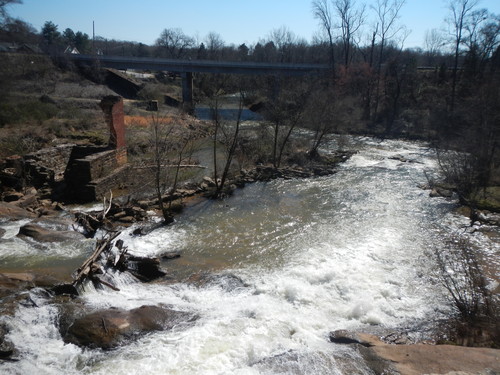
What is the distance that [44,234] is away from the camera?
10.2 m

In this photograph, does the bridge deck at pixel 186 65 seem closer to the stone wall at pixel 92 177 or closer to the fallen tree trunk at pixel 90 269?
the stone wall at pixel 92 177

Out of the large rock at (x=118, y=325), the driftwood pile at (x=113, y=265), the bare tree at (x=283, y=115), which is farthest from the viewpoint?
the bare tree at (x=283, y=115)

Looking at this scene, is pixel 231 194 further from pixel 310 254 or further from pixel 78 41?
pixel 78 41

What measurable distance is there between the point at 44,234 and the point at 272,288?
616 cm

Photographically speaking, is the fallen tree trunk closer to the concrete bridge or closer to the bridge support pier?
the concrete bridge

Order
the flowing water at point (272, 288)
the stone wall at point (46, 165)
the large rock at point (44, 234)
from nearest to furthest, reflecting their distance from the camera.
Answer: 1. the flowing water at point (272, 288)
2. the large rock at point (44, 234)
3. the stone wall at point (46, 165)

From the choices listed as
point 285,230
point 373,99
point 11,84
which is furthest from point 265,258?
point 373,99

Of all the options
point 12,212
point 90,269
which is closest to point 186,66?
point 12,212

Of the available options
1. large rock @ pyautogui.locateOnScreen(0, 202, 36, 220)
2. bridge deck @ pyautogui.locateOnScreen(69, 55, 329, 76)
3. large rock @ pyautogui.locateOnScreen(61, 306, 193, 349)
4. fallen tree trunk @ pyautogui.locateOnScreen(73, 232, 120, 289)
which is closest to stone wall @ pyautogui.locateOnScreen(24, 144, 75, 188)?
large rock @ pyautogui.locateOnScreen(0, 202, 36, 220)

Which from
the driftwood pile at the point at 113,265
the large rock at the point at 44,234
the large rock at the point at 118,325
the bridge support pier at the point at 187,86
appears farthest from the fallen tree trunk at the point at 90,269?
the bridge support pier at the point at 187,86

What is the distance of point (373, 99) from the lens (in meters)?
42.8

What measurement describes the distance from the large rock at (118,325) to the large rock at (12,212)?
235 inches

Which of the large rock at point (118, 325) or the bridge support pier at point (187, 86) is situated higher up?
the bridge support pier at point (187, 86)

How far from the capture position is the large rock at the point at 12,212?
11.2 m
